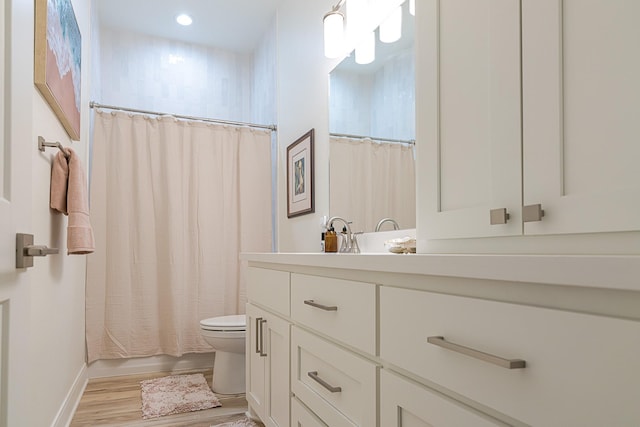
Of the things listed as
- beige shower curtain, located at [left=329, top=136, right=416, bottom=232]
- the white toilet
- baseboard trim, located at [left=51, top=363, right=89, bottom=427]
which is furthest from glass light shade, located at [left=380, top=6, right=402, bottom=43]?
baseboard trim, located at [left=51, top=363, right=89, bottom=427]

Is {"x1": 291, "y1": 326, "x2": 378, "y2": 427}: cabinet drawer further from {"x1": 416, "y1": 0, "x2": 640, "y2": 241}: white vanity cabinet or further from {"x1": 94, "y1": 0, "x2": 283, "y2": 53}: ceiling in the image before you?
{"x1": 94, "y1": 0, "x2": 283, "y2": 53}: ceiling

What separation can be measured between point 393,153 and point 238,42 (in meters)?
2.47

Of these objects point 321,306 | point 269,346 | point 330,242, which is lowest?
point 269,346

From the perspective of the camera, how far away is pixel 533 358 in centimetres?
63

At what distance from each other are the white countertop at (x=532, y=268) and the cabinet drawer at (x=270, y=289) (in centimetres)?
68

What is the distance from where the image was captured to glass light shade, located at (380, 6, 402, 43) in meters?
1.74

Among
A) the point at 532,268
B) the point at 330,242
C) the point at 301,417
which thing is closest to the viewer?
the point at 532,268

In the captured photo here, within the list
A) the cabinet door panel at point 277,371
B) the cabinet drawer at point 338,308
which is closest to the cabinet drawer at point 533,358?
the cabinet drawer at point 338,308

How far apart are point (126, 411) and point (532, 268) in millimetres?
2390

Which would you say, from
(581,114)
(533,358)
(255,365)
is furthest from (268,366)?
(581,114)

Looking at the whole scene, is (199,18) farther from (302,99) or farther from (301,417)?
(301,417)

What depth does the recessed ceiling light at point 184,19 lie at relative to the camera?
129 inches

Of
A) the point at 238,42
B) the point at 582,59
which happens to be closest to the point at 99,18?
the point at 238,42

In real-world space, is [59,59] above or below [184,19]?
below
